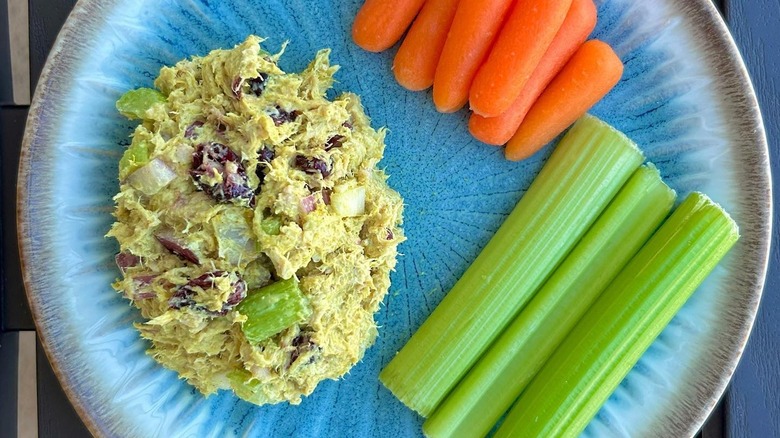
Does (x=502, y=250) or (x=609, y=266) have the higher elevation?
(x=609, y=266)

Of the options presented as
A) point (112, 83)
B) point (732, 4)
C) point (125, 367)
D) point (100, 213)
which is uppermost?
point (732, 4)

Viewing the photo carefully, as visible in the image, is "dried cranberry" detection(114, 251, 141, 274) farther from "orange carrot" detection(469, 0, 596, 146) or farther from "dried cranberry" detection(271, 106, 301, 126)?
"orange carrot" detection(469, 0, 596, 146)

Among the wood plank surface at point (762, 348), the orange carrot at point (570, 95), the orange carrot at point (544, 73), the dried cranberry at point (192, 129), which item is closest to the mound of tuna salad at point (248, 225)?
the dried cranberry at point (192, 129)

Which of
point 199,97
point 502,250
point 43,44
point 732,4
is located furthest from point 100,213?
point 732,4

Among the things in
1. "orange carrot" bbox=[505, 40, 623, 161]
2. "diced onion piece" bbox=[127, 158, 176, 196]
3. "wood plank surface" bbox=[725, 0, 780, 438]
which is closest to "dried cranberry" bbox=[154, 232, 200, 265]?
"diced onion piece" bbox=[127, 158, 176, 196]

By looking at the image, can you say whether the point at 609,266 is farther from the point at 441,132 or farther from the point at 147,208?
the point at 147,208

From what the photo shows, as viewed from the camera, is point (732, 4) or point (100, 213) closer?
point (100, 213)

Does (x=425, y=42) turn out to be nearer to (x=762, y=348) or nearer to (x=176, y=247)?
(x=176, y=247)
